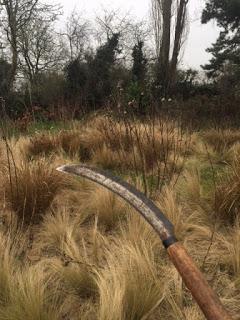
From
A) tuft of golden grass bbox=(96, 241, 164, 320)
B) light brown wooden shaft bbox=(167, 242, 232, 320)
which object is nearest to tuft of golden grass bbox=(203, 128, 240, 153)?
tuft of golden grass bbox=(96, 241, 164, 320)

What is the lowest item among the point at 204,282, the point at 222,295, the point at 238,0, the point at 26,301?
the point at 222,295

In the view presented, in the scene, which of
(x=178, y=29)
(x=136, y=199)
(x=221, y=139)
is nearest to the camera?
(x=136, y=199)

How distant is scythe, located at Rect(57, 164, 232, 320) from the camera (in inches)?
40.3

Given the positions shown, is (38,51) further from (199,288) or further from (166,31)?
(199,288)

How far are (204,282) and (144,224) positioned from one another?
1.75 metres

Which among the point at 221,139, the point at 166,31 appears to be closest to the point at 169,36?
the point at 166,31

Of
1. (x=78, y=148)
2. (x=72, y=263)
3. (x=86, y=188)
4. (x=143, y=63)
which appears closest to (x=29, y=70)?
(x=143, y=63)

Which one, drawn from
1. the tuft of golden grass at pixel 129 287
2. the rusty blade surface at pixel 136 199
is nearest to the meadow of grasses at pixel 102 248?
the tuft of golden grass at pixel 129 287

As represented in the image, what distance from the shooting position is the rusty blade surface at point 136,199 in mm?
1203

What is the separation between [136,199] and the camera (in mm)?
1290

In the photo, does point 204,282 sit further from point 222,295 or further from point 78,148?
point 78,148

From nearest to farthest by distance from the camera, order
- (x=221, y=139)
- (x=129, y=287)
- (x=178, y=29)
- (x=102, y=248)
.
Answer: (x=129, y=287), (x=102, y=248), (x=221, y=139), (x=178, y=29)

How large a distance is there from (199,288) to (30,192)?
2.38m

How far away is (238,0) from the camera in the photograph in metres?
19.0
